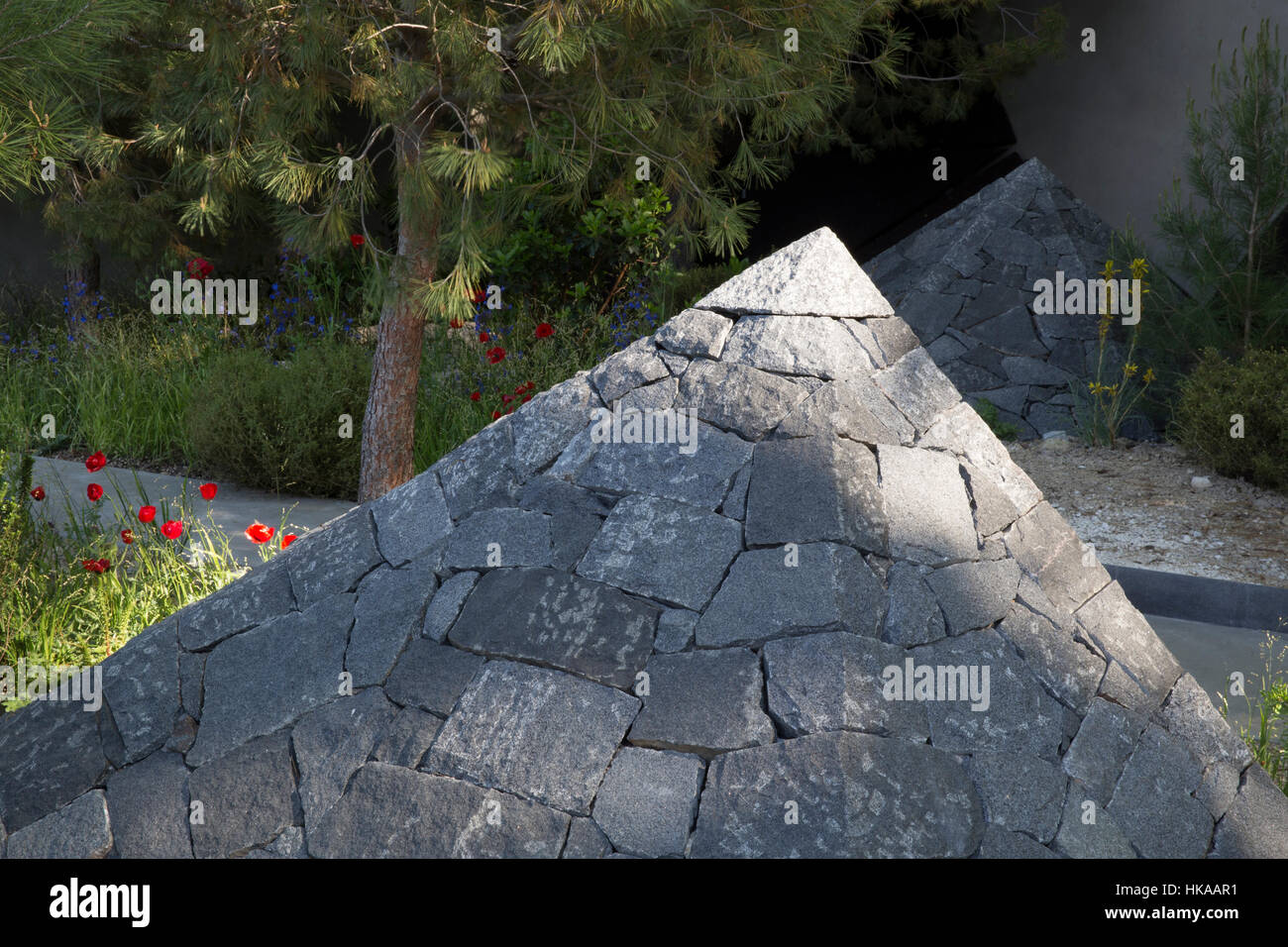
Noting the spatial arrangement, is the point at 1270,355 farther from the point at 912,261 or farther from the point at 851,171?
the point at 851,171

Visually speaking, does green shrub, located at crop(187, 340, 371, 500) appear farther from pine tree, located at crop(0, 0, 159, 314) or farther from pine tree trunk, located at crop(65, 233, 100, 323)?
pine tree trunk, located at crop(65, 233, 100, 323)

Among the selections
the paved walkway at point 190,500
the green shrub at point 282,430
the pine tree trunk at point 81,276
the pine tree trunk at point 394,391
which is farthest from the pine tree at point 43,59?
the pine tree trunk at point 81,276

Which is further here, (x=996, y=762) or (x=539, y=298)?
(x=539, y=298)

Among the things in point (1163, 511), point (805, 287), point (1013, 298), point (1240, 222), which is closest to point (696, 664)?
point (805, 287)

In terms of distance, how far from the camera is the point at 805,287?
2.72 m

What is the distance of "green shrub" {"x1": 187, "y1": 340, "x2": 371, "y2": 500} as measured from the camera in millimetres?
5664

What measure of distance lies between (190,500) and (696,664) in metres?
3.68

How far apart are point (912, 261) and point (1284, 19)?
358cm

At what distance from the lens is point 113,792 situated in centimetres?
252

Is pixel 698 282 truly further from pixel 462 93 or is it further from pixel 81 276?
pixel 81 276

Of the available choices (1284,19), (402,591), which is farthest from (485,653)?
(1284,19)

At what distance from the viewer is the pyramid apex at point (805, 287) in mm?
2709

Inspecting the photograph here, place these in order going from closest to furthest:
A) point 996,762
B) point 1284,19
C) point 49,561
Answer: point 996,762 < point 49,561 < point 1284,19

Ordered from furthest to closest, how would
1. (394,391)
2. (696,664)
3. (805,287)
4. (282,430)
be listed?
(282,430)
(394,391)
(805,287)
(696,664)
